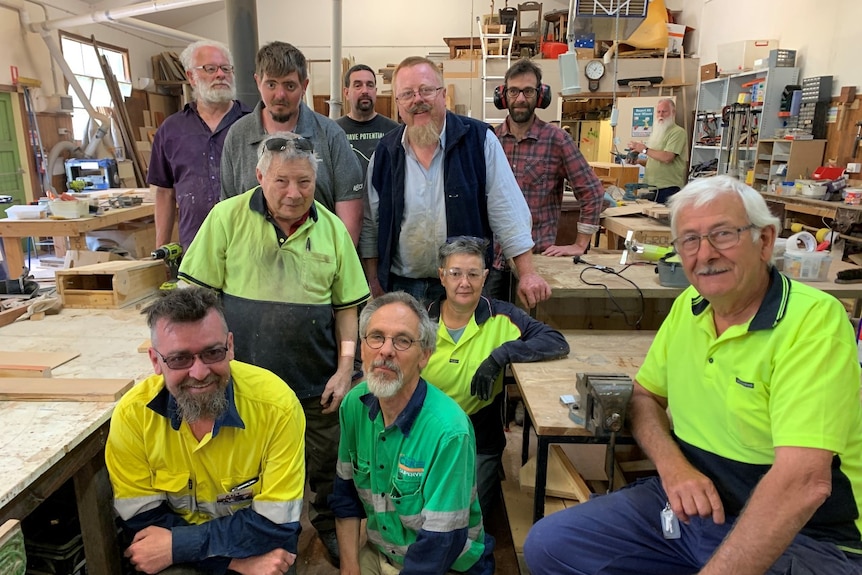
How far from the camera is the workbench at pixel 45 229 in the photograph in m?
4.04

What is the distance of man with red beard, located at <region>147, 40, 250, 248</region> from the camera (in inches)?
105

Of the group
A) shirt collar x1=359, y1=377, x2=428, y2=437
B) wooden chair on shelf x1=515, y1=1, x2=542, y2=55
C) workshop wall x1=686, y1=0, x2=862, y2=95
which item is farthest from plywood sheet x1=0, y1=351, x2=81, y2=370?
wooden chair on shelf x1=515, y1=1, x2=542, y2=55

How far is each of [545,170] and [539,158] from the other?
74mm

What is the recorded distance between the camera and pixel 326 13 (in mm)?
11461

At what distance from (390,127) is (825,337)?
2.98 metres

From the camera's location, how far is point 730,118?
740 cm

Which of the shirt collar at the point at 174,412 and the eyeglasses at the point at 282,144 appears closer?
the shirt collar at the point at 174,412

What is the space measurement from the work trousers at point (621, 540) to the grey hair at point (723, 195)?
0.78 metres

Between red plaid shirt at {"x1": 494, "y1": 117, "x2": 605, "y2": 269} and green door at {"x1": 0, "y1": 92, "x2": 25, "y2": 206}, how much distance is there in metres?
7.09

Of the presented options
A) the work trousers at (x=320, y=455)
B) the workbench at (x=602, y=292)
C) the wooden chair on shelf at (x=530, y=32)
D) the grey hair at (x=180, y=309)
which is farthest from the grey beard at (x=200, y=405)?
the wooden chair on shelf at (x=530, y=32)

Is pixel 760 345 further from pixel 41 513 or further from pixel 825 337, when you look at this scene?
pixel 41 513

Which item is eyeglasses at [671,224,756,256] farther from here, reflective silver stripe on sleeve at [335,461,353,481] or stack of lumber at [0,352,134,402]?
stack of lumber at [0,352,134,402]

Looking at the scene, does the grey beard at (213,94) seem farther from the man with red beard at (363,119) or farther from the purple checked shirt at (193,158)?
the man with red beard at (363,119)

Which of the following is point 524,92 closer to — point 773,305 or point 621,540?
point 773,305
